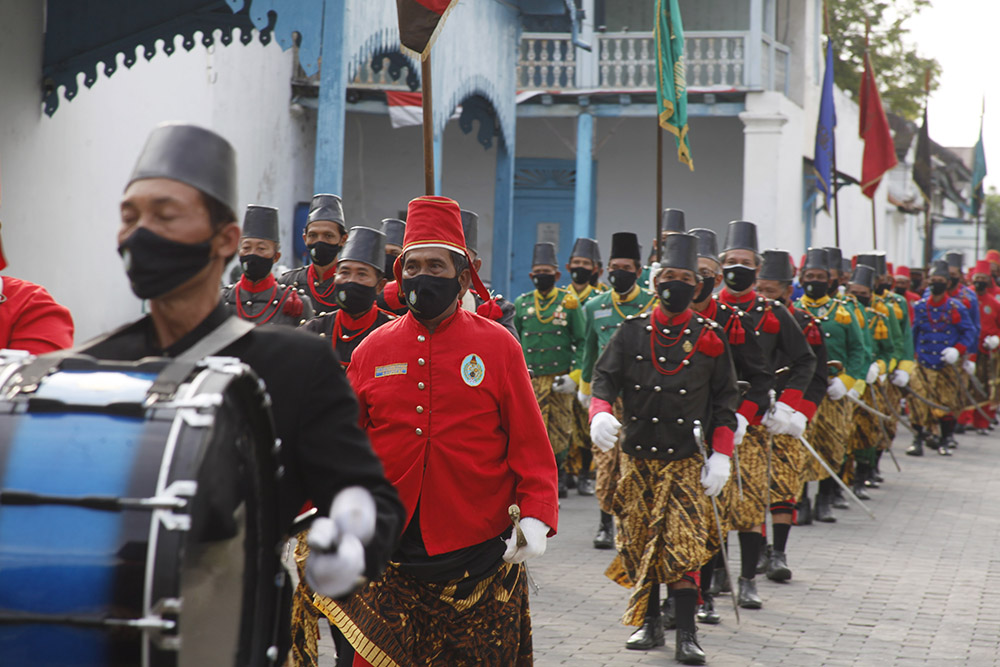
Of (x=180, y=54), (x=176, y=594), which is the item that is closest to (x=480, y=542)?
(x=176, y=594)

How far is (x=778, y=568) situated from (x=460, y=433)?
512 centimetres

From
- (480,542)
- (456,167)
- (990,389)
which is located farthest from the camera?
(456,167)

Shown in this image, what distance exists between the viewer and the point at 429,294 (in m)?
4.76

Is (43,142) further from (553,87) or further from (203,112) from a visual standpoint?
(553,87)

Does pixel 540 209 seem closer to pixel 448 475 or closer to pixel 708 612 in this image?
pixel 708 612

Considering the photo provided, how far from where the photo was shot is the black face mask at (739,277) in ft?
29.4

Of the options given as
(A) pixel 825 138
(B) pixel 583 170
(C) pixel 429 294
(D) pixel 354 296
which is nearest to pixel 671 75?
(D) pixel 354 296

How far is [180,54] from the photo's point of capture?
14758mm

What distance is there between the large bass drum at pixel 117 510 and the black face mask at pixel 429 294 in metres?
2.20

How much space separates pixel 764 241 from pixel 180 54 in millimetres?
11340

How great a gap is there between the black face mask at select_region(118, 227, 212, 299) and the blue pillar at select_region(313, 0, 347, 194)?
8.96 metres

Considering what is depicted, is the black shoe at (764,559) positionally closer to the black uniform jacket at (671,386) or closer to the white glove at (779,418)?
the white glove at (779,418)

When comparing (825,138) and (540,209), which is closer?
(825,138)

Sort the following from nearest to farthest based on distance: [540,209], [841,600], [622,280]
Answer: [841,600] → [622,280] → [540,209]
